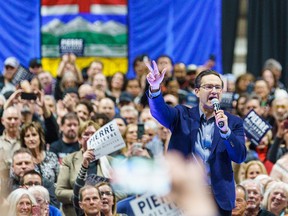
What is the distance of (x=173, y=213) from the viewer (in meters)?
9.21

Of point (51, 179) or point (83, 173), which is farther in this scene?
point (51, 179)

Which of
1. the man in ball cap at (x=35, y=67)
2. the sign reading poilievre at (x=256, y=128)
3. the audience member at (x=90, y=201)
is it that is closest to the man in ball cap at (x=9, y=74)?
the man in ball cap at (x=35, y=67)

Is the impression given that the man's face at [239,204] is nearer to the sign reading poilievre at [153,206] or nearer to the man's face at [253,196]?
the man's face at [253,196]

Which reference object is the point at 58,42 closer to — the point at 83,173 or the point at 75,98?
the point at 75,98

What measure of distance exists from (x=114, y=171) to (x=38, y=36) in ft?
24.9

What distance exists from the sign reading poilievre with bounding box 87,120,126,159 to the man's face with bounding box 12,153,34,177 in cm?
70

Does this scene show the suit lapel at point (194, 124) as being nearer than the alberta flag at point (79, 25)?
Yes

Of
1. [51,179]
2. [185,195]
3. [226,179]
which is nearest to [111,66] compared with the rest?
[51,179]

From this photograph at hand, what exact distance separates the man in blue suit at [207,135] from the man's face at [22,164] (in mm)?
2693

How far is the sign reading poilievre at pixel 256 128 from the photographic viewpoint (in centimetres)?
1416

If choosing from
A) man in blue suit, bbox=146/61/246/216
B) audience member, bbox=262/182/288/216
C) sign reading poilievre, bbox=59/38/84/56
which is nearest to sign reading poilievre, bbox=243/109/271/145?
audience member, bbox=262/182/288/216

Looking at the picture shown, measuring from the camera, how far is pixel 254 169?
13.3 m

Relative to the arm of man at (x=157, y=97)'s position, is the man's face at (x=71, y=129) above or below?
below

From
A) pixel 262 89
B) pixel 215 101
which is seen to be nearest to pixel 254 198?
pixel 215 101
